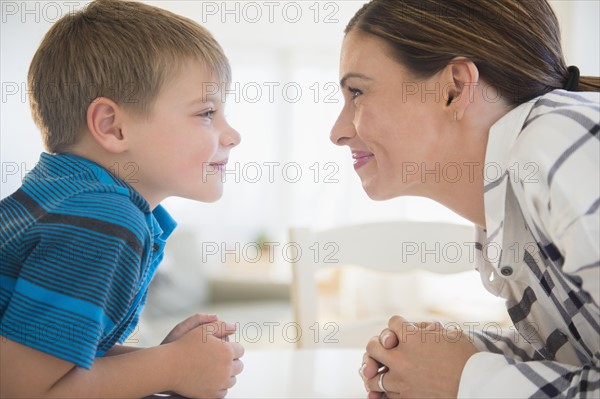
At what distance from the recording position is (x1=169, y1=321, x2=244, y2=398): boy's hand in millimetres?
877

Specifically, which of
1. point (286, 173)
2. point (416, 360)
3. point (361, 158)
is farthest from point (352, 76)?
point (286, 173)

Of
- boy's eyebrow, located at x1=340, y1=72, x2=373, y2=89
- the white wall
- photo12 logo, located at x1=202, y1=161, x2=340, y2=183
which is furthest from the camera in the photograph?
photo12 logo, located at x1=202, y1=161, x2=340, y2=183

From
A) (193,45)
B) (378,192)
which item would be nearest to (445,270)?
(378,192)

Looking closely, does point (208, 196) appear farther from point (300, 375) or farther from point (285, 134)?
point (285, 134)

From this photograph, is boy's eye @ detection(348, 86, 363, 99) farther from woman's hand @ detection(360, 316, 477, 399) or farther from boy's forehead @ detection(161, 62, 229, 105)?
woman's hand @ detection(360, 316, 477, 399)

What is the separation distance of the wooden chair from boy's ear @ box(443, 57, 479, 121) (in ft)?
1.77

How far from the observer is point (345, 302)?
5.63 m

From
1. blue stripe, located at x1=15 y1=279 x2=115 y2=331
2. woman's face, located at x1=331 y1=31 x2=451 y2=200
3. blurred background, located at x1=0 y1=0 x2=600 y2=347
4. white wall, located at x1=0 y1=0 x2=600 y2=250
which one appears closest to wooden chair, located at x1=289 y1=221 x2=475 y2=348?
woman's face, located at x1=331 y1=31 x2=451 y2=200

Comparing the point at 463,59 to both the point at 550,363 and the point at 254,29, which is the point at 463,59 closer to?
the point at 550,363

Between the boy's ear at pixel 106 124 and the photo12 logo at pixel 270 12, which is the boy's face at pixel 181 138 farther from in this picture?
the photo12 logo at pixel 270 12

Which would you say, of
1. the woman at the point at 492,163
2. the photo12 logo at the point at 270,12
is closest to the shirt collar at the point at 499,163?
the woman at the point at 492,163

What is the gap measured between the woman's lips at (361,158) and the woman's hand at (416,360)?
328mm

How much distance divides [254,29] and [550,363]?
489 centimetres

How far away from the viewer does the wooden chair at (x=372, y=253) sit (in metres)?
1.49
